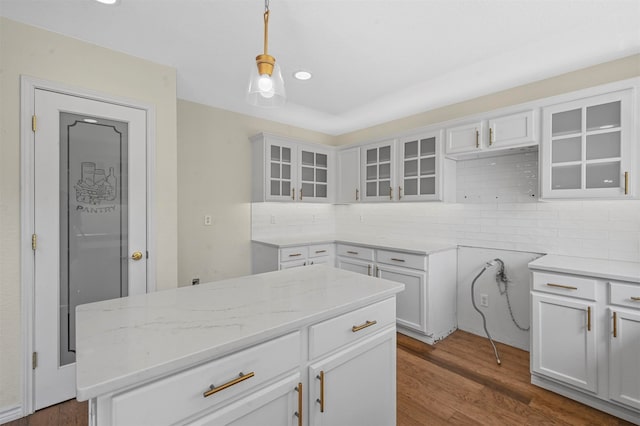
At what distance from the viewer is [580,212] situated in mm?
2535

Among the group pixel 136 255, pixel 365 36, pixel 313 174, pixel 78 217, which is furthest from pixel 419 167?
pixel 78 217

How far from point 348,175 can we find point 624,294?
294cm

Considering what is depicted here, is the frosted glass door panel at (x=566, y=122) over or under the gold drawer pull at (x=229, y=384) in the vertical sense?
over

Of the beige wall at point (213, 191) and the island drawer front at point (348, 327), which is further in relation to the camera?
the beige wall at point (213, 191)

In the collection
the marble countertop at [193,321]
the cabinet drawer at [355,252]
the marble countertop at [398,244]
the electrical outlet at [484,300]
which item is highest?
the marble countertop at [398,244]

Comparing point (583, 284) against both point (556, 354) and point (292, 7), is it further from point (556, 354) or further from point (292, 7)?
point (292, 7)

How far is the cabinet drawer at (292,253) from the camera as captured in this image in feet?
11.2

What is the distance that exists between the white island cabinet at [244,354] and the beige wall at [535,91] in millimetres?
2476

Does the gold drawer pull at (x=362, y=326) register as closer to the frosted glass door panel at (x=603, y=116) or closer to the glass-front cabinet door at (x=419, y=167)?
the glass-front cabinet door at (x=419, y=167)

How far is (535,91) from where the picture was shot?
2766 millimetres

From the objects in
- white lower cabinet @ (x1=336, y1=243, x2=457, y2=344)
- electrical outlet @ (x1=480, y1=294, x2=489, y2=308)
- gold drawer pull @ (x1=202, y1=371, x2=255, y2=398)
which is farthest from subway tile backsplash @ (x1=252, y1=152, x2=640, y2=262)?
gold drawer pull @ (x1=202, y1=371, x2=255, y2=398)

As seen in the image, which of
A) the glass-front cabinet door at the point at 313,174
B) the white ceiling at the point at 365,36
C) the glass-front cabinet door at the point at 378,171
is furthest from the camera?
the glass-front cabinet door at the point at 313,174

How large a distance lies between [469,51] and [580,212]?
5.37ft

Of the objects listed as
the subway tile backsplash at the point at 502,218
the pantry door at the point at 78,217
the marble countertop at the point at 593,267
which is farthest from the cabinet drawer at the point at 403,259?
the pantry door at the point at 78,217
